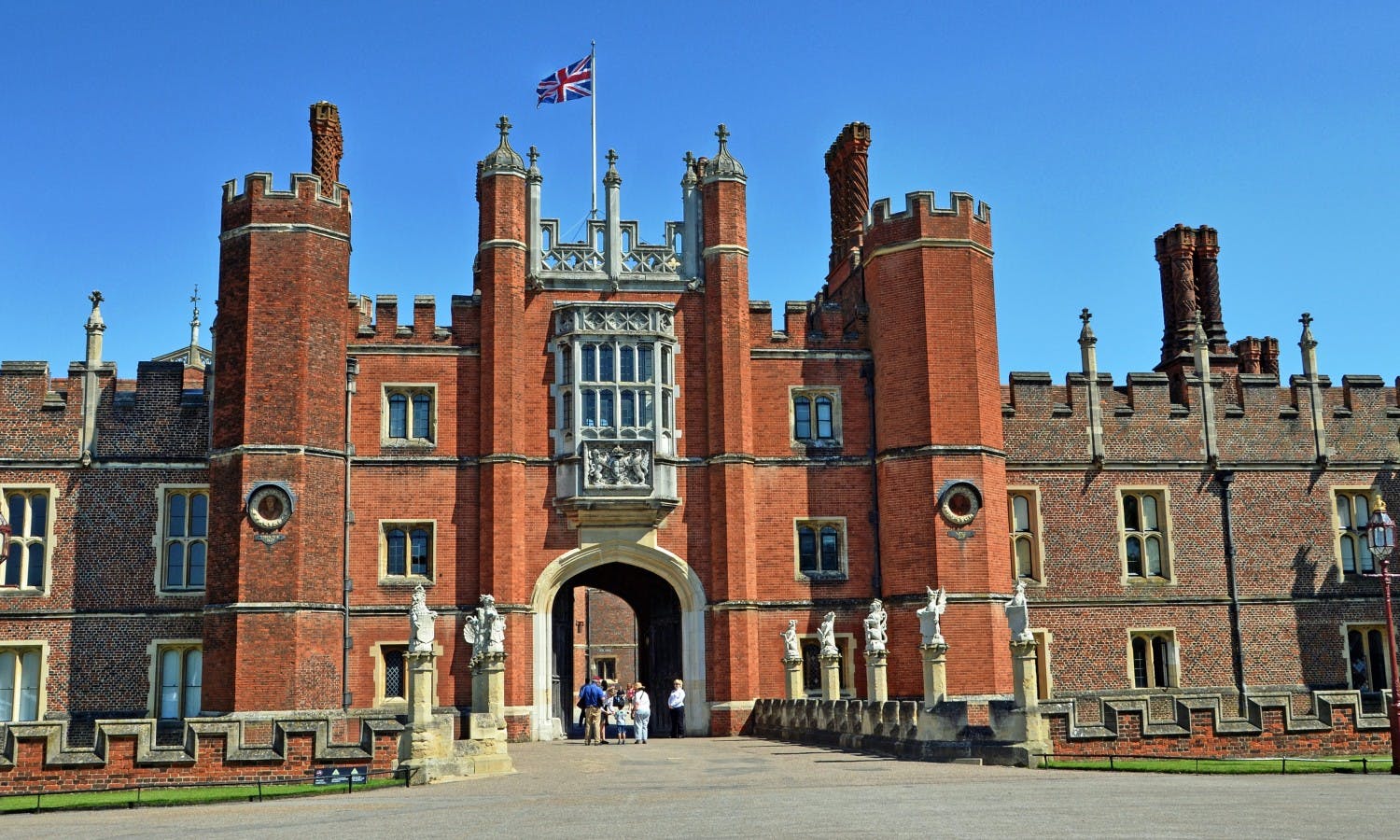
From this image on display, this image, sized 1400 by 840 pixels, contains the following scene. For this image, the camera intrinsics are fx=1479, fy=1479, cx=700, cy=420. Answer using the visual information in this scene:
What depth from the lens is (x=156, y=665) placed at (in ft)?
99.9

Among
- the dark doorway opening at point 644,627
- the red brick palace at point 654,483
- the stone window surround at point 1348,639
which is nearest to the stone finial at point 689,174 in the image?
the red brick palace at point 654,483

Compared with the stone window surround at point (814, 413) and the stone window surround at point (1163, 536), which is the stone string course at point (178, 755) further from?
the stone window surround at point (1163, 536)

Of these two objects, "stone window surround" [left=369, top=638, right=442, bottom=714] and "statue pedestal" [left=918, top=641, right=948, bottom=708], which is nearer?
"statue pedestal" [left=918, top=641, right=948, bottom=708]

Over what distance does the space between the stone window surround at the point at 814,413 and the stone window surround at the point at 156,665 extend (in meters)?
13.3

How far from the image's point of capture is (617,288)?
32844 mm

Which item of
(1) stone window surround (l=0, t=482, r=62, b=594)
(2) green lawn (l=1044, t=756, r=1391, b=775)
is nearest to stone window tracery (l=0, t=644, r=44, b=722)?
(1) stone window surround (l=0, t=482, r=62, b=594)

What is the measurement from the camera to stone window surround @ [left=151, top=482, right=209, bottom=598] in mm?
30734

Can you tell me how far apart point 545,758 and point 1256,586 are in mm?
17901

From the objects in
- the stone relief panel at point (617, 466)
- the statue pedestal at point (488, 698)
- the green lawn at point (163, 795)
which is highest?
the stone relief panel at point (617, 466)

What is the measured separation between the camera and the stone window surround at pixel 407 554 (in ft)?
102

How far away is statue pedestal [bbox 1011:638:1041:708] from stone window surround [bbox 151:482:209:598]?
1717 cm

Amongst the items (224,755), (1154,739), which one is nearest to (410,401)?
(224,755)

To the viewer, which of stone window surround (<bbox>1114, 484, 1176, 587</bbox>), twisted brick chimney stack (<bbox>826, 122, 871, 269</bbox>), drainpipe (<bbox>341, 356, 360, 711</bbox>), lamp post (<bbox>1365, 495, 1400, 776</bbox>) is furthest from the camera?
twisted brick chimney stack (<bbox>826, 122, 871, 269</bbox>)

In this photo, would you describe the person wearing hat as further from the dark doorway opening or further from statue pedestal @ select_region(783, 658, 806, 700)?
the dark doorway opening
